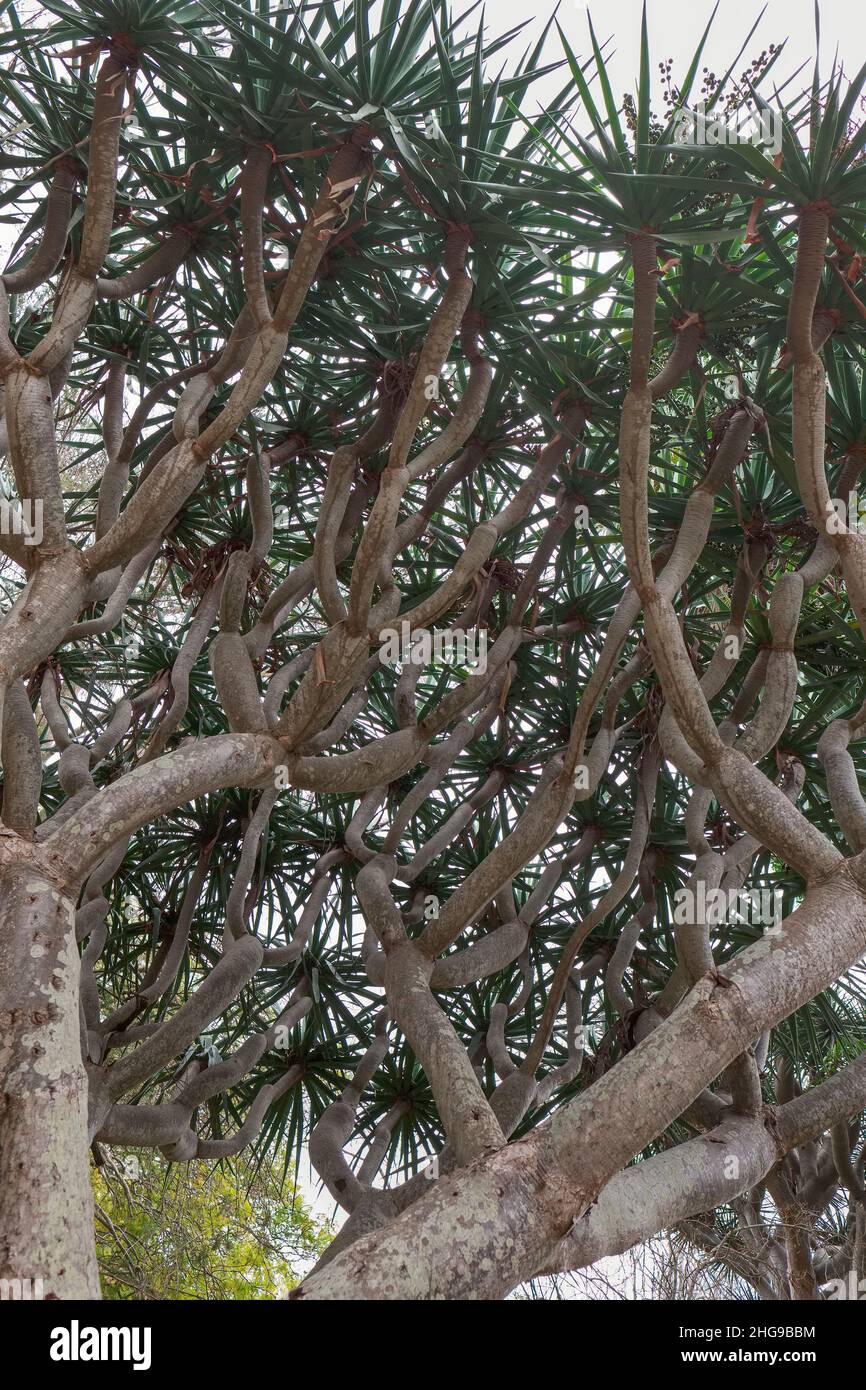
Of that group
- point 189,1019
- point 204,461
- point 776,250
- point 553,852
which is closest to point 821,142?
point 776,250

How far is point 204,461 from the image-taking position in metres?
3.27

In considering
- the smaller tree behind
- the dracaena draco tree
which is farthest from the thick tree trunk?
the smaller tree behind

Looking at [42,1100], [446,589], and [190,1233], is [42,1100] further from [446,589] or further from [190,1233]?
[190,1233]

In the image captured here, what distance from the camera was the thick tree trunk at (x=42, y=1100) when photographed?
1.84 metres

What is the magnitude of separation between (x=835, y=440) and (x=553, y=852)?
3.36 metres

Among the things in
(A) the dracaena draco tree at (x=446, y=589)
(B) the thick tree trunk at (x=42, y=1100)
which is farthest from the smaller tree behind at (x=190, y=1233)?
(B) the thick tree trunk at (x=42, y=1100)

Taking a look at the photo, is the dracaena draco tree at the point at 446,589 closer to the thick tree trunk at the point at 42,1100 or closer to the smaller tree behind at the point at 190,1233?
the thick tree trunk at the point at 42,1100

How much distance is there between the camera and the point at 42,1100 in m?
2.04

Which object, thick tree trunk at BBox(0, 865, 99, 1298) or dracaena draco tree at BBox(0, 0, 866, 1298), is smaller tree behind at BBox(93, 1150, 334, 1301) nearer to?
dracaena draco tree at BBox(0, 0, 866, 1298)

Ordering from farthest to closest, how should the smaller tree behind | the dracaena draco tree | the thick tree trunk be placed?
the smaller tree behind
the dracaena draco tree
the thick tree trunk

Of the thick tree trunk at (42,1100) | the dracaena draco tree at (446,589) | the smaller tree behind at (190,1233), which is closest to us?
the thick tree trunk at (42,1100)

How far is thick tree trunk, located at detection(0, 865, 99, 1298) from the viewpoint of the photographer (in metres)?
1.84

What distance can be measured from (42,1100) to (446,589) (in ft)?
6.24

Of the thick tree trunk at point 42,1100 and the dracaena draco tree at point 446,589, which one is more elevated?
the dracaena draco tree at point 446,589
